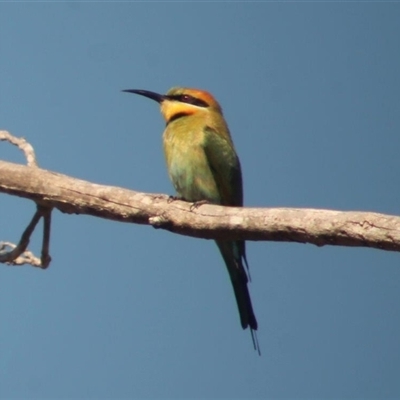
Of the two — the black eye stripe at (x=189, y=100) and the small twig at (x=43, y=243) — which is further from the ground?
the black eye stripe at (x=189, y=100)

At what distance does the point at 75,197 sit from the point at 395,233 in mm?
1204

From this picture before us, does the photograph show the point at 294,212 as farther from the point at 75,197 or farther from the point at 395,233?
the point at 75,197

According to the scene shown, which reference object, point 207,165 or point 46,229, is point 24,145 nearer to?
point 46,229

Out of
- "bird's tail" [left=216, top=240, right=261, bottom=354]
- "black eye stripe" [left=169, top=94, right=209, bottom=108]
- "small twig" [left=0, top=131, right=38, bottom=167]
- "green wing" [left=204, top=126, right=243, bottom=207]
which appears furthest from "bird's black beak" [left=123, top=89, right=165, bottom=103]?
"small twig" [left=0, top=131, right=38, bottom=167]

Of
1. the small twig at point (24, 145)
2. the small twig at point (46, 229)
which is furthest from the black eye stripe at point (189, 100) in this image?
the small twig at point (46, 229)

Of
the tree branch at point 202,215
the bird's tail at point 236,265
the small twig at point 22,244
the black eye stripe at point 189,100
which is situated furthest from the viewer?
the black eye stripe at point 189,100

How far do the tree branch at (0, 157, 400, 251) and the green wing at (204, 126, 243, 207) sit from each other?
150cm

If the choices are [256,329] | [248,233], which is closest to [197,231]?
[248,233]

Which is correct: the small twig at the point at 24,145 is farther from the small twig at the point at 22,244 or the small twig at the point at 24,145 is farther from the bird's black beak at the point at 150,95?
the bird's black beak at the point at 150,95

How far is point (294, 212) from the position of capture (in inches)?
109

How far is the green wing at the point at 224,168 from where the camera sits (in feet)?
15.2

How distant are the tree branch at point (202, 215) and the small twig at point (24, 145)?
96 millimetres

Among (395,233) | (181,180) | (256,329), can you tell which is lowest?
(256,329)

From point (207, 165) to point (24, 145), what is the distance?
Answer: 142 centimetres
